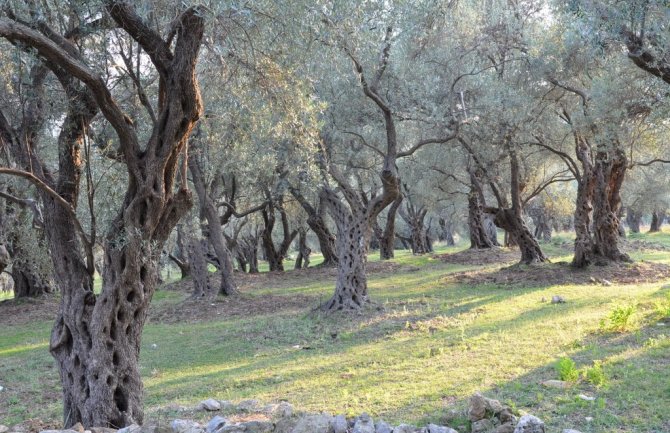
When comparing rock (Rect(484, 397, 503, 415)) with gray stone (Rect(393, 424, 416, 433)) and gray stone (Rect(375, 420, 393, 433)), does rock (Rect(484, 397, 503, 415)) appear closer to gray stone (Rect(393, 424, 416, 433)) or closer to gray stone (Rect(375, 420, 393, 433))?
gray stone (Rect(393, 424, 416, 433))

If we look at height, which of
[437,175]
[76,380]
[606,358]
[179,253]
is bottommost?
[606,358]

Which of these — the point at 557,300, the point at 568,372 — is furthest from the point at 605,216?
the point at 568,372

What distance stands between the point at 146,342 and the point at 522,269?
41.8ft

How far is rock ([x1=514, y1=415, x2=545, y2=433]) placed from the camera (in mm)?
4434

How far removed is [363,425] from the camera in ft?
15.6

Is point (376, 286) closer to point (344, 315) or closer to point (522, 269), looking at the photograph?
point (522, 269)

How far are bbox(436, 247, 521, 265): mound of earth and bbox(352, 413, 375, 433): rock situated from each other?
20000mm

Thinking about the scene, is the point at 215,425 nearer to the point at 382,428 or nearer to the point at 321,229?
the point at 382,428

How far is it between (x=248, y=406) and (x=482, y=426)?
2777 millimetres

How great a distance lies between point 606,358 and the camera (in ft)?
24.6

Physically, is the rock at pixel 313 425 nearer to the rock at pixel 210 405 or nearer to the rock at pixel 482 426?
the rock at pixel 482 426

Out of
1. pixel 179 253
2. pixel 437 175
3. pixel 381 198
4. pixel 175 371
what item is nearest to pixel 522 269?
pixel 381 198

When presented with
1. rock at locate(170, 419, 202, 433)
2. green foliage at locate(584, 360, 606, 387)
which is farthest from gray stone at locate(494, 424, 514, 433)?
rock at locate(170, 419, 202, 433)

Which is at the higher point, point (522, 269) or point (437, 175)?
point (437, 175)
